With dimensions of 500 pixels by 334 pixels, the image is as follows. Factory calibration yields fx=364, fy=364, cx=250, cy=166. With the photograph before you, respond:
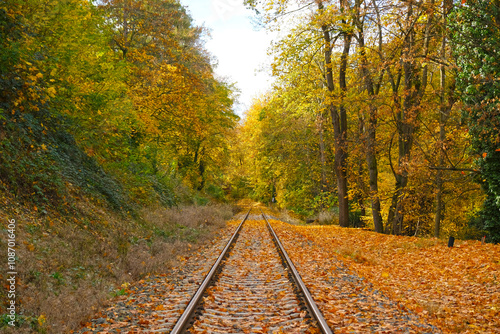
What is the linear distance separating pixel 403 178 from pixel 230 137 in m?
17.3

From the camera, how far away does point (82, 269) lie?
7180 mm

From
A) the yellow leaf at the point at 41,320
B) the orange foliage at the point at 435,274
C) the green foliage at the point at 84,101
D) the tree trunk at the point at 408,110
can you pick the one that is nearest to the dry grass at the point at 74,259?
the yellow leaf at the point at 41,320

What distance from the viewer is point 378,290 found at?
7121 mm

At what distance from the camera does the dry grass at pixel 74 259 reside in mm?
5301

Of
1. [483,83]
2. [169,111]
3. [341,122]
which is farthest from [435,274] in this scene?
[169,111]

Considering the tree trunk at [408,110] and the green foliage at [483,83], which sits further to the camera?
→ the tree trunk at [408,110]

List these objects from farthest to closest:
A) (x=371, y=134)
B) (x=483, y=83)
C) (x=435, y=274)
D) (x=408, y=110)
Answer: (x=371, y=134)
(x=408, y=110)
(x=483, y=83)
(x=435, y=274)

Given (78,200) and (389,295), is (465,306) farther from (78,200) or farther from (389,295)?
(78,200)

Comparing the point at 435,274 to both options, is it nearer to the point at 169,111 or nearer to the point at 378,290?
the point at 378,290

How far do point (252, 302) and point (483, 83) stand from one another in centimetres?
942

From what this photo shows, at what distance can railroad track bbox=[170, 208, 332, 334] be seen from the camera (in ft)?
16.7

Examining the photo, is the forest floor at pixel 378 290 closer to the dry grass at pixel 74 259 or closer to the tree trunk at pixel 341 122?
the dry grass at pixel 74 259

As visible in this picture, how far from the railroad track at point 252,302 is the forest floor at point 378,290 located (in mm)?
273

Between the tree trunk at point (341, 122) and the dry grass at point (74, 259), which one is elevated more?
the tree trunk at point (341, 122)
